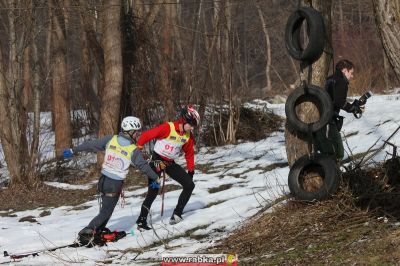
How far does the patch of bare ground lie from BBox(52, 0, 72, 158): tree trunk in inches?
428

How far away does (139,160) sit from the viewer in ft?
28.8

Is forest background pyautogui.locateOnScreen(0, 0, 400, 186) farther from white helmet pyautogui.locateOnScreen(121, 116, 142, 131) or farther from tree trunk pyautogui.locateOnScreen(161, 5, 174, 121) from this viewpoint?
white helmet pyautogui.locateOnScreen(121, 116, 142, 131)

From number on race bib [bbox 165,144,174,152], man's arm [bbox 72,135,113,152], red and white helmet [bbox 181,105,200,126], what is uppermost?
red and white helmet [bbox 181,105,200,126]

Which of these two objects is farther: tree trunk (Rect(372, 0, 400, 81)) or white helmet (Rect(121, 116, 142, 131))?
white helmet (Rect(121, 116, 142, 131))

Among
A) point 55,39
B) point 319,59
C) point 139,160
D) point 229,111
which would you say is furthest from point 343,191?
point 55,39

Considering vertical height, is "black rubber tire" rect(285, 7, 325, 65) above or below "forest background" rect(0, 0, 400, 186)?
above

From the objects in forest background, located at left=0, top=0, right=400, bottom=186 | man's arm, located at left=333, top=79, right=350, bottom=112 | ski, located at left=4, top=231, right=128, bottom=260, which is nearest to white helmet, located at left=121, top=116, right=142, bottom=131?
ski, located at left=4, top=231, right=128, bottom=260

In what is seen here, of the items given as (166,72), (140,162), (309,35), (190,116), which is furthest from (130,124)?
(166,72)

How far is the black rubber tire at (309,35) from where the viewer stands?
7.70 m

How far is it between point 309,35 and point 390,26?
212 centimetres

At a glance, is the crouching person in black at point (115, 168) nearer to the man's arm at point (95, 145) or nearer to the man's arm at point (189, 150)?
the man's arm at point (95, 145)

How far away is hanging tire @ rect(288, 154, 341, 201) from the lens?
25.2 feet

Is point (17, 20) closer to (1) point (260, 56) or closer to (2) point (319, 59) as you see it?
(2) point (319, 59)

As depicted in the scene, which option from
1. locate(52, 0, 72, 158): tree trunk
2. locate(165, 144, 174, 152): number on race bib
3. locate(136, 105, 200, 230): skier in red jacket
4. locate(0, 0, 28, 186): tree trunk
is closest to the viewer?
locate(136, 105, 200, 230): skier in red jacket
